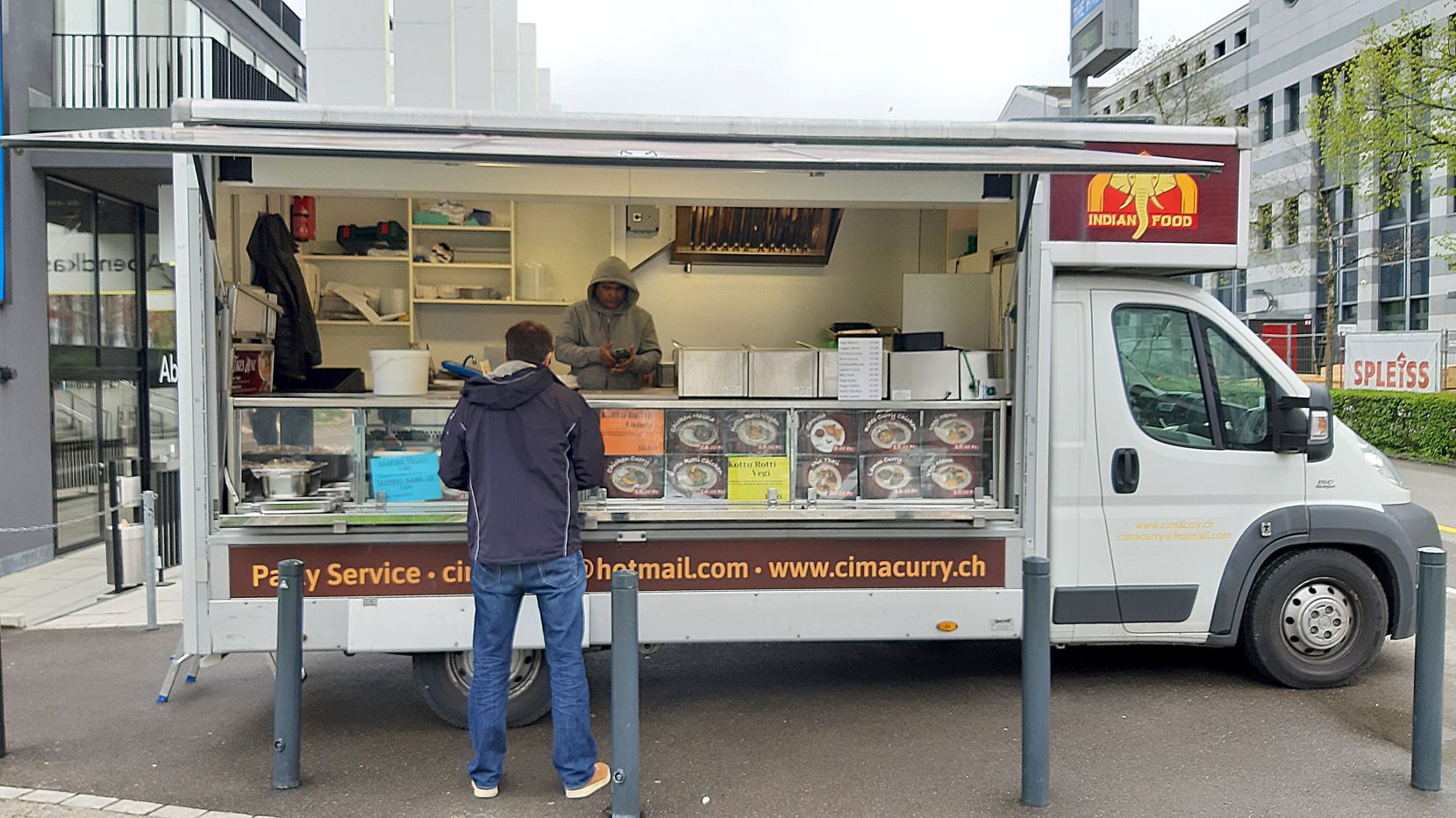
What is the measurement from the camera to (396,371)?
211 inches

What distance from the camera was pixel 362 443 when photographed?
502 cm

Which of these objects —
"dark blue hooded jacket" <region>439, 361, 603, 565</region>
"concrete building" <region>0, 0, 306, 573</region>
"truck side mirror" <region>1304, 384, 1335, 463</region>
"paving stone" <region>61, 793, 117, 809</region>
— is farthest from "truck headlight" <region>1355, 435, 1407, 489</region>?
"concrete building" <region>0, 0, 306, 573</region>

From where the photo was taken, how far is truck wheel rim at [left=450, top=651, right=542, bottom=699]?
5.08 meters

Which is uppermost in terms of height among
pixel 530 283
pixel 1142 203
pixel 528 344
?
pixel 1142 203

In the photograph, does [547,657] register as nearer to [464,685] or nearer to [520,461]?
[520,461]

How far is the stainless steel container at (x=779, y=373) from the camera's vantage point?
5344 millimetres

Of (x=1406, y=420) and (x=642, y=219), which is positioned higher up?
(x=642, y=219)

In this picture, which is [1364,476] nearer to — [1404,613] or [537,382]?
[1404,613]

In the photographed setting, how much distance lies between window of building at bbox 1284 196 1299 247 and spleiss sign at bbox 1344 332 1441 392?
25.5 feet

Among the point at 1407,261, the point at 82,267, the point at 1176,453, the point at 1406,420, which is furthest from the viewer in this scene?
the point at 1407,261

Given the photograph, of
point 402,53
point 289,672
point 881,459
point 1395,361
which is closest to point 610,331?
point 881,459

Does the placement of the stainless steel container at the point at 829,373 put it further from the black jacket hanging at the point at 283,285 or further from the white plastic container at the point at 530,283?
the white plastic container at the point at 530,283

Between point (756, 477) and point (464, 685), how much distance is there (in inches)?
63.9

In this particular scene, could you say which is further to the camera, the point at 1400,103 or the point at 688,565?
the point at 1400,103
